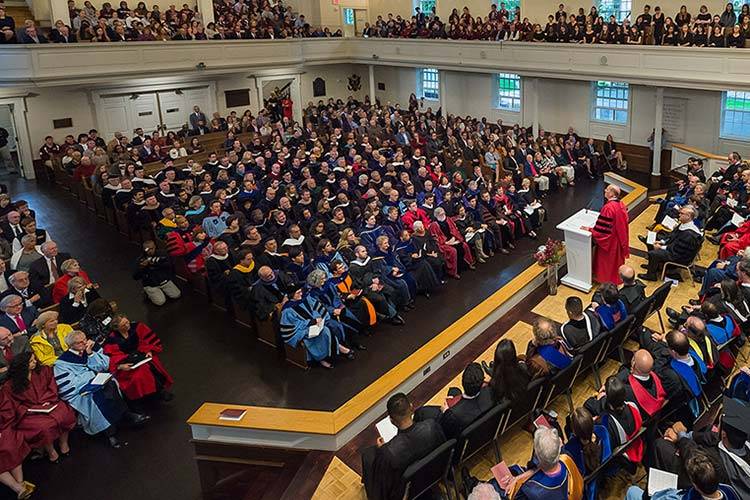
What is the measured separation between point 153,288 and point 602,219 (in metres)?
6.76

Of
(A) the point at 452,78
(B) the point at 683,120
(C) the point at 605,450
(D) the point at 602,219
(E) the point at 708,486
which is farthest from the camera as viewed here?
(A) the point at 452,78

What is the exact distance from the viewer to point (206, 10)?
1980 centimetres

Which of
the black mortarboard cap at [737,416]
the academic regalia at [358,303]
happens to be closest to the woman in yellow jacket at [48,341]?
the academic regalia at [358,303]

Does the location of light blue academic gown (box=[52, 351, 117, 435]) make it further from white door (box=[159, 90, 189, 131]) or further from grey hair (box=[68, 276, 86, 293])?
white door (box=[159, 90, 189, 131])

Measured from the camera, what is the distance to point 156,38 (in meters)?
16.9

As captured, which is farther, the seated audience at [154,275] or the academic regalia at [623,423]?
the seated audience at [154,275]

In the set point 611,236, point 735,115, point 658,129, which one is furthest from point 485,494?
point 735,115

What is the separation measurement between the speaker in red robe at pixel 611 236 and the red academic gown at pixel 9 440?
7.22 m

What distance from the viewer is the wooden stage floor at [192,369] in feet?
19.5

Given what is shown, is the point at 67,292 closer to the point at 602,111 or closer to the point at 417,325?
the point at 417,325

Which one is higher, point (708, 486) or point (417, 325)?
point (708, 486)

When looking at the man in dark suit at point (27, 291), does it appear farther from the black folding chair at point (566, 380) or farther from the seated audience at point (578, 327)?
the seated audience at point (578, 327)

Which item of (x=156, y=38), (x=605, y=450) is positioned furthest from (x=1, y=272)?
(x=156, y=38)

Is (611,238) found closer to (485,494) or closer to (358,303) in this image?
(358,303)
